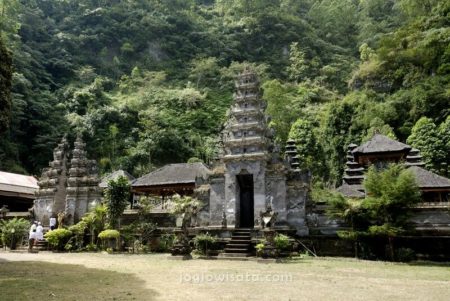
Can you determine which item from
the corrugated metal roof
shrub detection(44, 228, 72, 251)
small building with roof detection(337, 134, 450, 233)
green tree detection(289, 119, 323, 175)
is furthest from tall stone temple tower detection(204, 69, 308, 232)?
green tree detection(289, 119, 323, 175)

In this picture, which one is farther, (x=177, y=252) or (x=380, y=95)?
(x=380, y=95)

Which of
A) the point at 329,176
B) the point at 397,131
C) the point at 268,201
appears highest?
the point at 397,131

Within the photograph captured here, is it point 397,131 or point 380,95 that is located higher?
point 380,95

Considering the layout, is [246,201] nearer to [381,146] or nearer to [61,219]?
[61,219]

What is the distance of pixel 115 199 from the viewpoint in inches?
847

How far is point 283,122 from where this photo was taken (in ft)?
171

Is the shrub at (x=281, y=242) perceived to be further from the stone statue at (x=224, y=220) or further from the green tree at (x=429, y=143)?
the green tree at (x=429, y=143)

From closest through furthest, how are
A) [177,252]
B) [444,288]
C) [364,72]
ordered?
1. [444,288]
2. [177,252]
3. [364,72]

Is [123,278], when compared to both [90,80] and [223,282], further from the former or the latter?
[90,80]

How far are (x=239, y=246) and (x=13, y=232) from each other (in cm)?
1423

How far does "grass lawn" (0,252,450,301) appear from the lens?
809cm

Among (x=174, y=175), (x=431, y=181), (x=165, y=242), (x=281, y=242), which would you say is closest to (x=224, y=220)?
A: (x=165, y=242)

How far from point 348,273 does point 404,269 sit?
2840 mm

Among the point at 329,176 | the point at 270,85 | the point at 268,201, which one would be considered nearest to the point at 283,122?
the point at 270,85
